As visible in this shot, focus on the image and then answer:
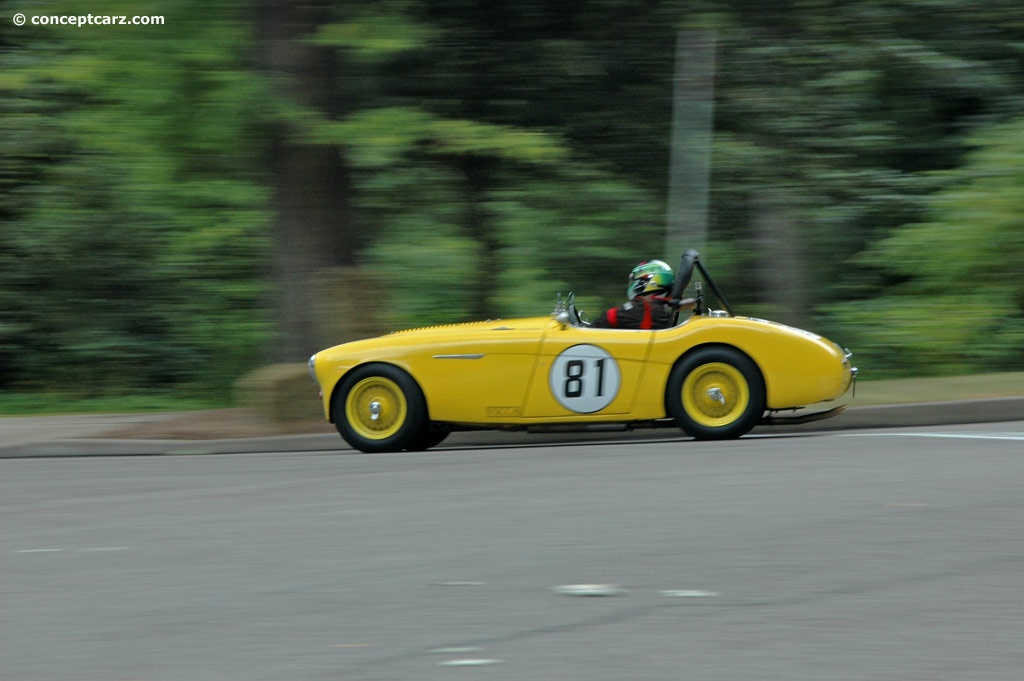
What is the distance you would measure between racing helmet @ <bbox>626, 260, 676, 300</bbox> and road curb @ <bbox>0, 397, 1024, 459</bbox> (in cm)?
114

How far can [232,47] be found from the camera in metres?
12.4

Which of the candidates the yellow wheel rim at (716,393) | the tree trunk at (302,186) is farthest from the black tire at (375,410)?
the yellow wheel rim at (716,393)

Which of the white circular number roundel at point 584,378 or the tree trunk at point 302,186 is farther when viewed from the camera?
the tree trunk at point 302,186

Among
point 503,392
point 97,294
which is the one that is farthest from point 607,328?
point 97,294

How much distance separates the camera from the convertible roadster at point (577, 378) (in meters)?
10.3

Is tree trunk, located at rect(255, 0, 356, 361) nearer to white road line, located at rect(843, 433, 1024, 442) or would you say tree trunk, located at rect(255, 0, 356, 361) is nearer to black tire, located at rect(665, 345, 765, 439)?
black tire, located at rect(665, 345, 765, 439)

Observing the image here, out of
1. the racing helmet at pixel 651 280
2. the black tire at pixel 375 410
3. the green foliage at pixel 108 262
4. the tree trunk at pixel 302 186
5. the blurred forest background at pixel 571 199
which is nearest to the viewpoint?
the black tire at pixel 375 410

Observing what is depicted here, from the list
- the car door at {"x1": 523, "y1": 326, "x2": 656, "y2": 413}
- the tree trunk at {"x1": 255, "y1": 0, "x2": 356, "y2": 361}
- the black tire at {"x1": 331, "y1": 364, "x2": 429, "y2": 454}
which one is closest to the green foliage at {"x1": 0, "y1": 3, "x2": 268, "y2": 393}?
the tree trunk at {"x1": 255, "y1": 0, "x2": 356, "y2": 361}

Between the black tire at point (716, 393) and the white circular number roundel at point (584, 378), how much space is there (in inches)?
17.3

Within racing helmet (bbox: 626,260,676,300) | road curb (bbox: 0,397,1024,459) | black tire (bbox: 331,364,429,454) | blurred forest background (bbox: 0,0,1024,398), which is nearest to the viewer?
black tire (bbox: 331,364,429,454)

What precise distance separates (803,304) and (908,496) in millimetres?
9799

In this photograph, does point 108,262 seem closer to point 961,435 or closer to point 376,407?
point 376,407

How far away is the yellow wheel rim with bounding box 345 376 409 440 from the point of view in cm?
1065

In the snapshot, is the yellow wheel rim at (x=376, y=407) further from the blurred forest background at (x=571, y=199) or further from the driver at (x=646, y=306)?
the blurred forest background at (x=571, y=199)
